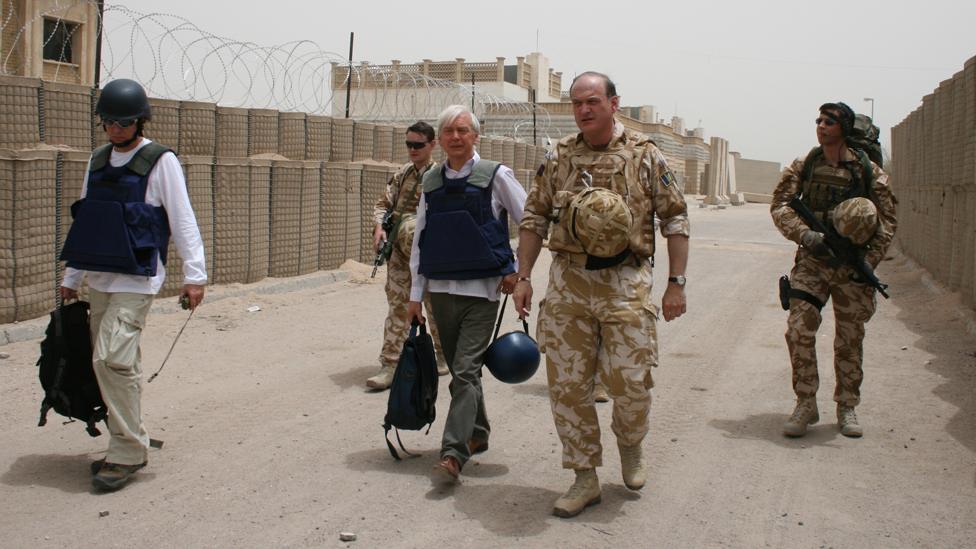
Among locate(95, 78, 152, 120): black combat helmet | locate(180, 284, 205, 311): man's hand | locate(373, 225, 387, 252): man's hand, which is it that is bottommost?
locate(180, 284, 205, 311): man's hand

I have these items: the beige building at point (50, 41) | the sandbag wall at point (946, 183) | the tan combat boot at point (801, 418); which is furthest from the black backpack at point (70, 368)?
the beige building at point (50, 41)

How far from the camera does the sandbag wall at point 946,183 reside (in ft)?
29.7

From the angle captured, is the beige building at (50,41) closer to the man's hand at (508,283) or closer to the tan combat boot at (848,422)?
the man's hand at (508,283)

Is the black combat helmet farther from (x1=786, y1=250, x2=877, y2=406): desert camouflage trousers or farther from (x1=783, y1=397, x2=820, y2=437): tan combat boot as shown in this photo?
(x1=783, y1=397, x2=820, y2=437): tan combat boot

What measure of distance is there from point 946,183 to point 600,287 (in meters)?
8.05

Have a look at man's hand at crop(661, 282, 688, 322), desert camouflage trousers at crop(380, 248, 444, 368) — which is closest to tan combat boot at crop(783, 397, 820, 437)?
man's hand at crop(661, 282, 688, 322)

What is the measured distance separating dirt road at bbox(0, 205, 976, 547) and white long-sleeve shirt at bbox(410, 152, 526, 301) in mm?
876

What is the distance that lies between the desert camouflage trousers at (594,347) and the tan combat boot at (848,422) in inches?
72.3

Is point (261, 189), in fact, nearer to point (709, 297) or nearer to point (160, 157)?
point (709, 297)

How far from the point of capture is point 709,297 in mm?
11359

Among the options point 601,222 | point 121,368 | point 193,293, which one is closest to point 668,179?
point 601,222

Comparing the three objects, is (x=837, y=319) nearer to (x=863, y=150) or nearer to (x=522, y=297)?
(x=863, y=150)

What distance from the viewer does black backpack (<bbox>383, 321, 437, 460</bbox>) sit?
464 centimetres

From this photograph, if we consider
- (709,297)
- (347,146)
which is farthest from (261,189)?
(709,297)
